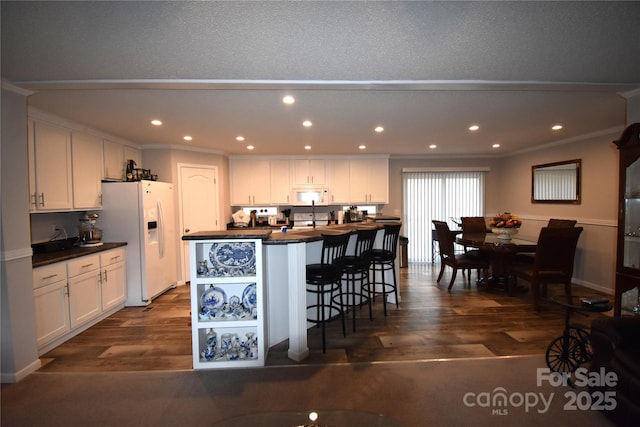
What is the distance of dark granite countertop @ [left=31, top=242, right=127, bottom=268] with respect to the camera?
2.75 metres

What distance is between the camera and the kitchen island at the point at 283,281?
249 centimetres

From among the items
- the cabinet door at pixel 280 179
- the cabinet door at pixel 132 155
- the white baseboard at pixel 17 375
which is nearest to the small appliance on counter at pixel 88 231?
the cabinet door at pixel 132 155

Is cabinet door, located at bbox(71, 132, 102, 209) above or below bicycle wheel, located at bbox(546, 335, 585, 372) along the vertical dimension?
above

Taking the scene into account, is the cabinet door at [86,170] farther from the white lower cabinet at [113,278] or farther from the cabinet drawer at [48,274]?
the cabinet drawer at [48,274]

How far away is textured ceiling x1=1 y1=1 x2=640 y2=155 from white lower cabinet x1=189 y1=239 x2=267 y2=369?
1.40 meters

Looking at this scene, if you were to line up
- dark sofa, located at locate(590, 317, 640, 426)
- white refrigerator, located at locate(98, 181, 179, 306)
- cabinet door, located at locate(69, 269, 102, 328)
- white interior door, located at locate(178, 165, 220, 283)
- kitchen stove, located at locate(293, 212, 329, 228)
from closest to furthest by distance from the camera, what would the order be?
dark sofa, located at locate(590, 317, 640, 426) < cabinet door, located at locate(69, 269, 102, 328) < white refrigerator, located at locate(98, 181, 179, 306) < white interior door, located at locate(178, 165, 220, 283) < kitchen stove, located at locate(293, 212, 329, 228)

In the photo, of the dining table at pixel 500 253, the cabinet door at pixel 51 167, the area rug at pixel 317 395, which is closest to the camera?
the area rug at pixel 317 395

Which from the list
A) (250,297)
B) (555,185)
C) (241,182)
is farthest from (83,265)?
(555,185)

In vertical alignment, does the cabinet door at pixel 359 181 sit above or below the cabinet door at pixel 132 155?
below

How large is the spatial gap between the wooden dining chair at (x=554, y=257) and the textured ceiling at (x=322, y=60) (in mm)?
1470

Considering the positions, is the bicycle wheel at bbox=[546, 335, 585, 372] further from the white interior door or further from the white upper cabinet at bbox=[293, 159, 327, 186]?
the white interior door

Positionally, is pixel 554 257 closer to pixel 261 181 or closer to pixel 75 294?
pixel 261 181

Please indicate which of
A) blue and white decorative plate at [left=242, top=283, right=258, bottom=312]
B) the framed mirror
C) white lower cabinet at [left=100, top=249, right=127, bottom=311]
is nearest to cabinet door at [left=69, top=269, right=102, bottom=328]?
white lower cabinet at [left=100, top=249, right=127, bottom=311]

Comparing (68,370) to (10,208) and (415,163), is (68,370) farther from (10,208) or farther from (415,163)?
(415,163)
